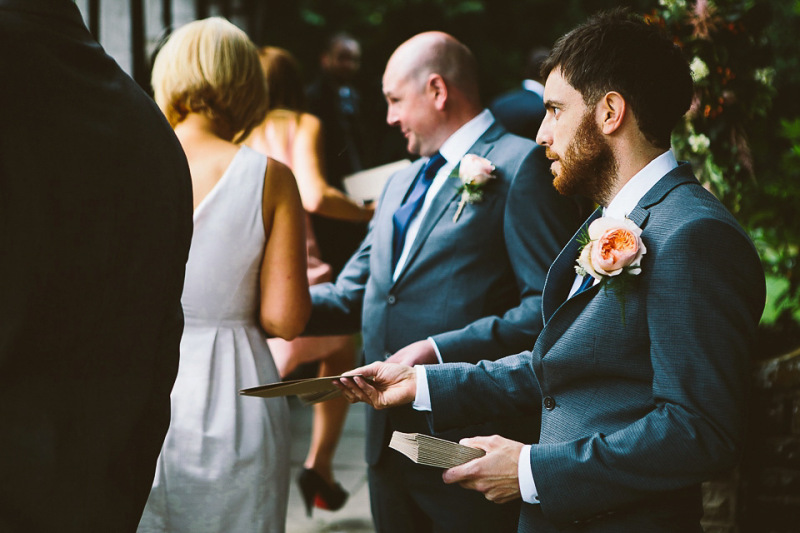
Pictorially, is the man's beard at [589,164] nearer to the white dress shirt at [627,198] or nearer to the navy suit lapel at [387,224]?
the white dress shirt at [627,198]

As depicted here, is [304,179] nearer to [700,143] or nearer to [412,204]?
[412,204]

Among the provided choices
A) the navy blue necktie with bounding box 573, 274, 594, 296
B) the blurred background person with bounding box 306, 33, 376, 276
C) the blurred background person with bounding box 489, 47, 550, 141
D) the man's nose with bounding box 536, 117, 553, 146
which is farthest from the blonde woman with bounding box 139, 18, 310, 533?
the blurred background person with bounding box 306, 33, 376, 276

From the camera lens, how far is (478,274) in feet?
9.47

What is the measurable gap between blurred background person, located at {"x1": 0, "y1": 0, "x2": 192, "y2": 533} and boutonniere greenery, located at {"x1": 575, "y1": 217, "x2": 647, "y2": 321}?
88cm

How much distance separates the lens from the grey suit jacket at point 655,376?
171 cm

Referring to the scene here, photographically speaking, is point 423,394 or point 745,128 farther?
point 745,128

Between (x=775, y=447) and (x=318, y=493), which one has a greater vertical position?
(x=775, y=447)

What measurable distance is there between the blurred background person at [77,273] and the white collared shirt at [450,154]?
4.28ft

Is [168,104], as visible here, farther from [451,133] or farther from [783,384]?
[783,384]

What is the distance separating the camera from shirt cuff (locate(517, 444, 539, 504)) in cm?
190

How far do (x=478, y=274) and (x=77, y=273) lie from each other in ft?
5.00

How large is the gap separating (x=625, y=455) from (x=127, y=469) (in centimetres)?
100

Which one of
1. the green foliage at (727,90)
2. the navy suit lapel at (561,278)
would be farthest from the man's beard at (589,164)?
the green foliage at (727,90)

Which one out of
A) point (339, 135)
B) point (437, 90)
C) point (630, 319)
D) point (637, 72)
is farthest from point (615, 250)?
point (339, 135)
